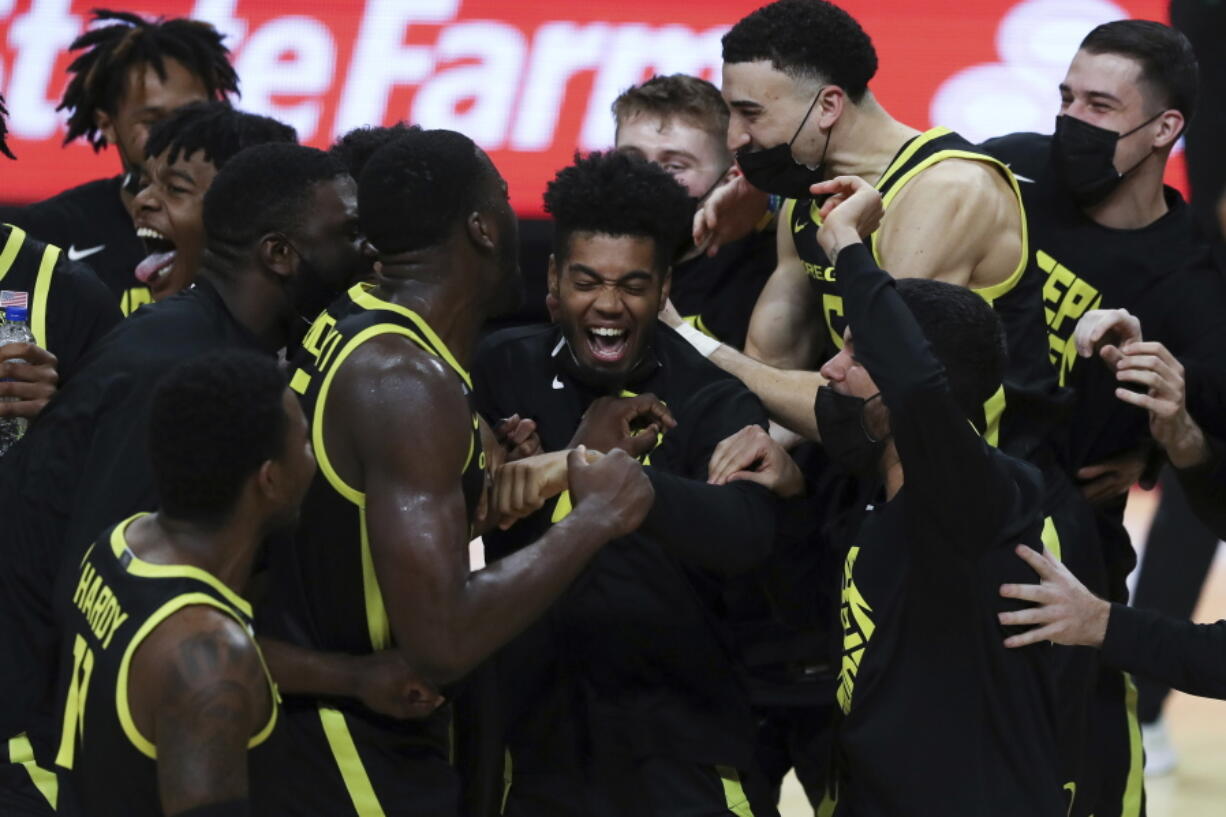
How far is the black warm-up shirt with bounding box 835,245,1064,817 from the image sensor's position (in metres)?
3.20

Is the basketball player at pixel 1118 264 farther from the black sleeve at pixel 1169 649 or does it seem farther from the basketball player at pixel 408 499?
the basketball player at pixel 408 499

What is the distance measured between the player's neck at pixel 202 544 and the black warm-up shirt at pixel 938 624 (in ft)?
3.76

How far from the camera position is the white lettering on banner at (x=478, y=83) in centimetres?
743

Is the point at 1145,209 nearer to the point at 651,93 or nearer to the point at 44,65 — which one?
the point at 651,93

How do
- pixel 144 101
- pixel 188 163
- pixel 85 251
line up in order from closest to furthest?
pixel 188 163
pixel 85 251
pixel 144 101

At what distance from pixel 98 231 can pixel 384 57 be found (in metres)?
2.35

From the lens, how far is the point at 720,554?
3.66 metres

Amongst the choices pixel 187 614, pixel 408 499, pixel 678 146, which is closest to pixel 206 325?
pixel 408 499

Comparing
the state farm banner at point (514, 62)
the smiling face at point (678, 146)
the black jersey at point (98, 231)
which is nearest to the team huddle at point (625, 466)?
the smiling face at point (678, 146)

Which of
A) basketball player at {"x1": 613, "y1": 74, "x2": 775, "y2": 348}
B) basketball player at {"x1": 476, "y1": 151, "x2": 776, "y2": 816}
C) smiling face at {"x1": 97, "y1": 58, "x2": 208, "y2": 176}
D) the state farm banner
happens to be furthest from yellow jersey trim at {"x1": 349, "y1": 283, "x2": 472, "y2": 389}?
the state farm banner

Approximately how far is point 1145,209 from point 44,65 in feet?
15.5

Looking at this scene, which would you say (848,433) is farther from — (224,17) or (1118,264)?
(224,17)

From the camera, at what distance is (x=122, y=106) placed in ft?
18.6

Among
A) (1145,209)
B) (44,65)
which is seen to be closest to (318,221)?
(1145,209)
